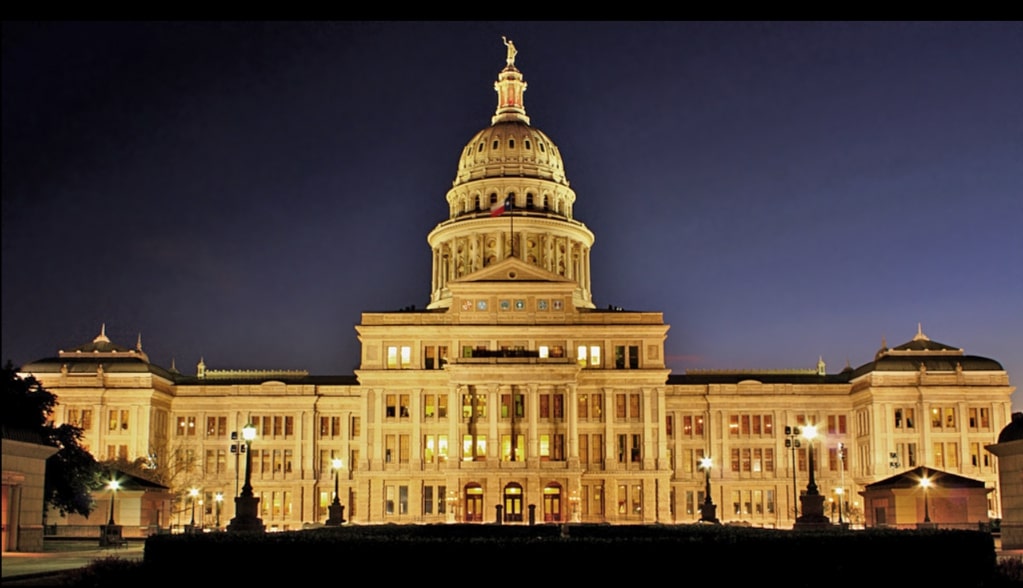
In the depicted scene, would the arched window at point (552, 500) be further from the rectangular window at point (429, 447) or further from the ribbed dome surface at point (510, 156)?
the ribbed dome surface at point (510, 156)

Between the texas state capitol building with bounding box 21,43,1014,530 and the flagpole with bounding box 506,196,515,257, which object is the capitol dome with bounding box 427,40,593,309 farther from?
the texas state capitol building with bounding box 21,43,1014,530

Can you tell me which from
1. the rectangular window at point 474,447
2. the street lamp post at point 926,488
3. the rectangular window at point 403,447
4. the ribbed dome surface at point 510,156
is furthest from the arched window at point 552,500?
the ribbed dome surface at point 510,156

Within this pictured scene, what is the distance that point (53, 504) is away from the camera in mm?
72375

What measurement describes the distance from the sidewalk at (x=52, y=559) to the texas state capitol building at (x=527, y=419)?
51217mm

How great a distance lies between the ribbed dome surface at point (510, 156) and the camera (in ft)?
508

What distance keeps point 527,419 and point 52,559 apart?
70854mm

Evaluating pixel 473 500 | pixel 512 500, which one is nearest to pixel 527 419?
pixel 512 500

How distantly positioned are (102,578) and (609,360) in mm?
90648

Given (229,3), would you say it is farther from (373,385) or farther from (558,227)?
(558,227)

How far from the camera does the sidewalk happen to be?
35.6 meters

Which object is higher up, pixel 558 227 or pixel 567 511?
pixel 558 227

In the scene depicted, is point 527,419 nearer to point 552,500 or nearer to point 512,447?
point 512,447

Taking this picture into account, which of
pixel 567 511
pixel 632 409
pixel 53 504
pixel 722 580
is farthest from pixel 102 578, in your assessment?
pixel 632 409

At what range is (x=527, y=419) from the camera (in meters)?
113
